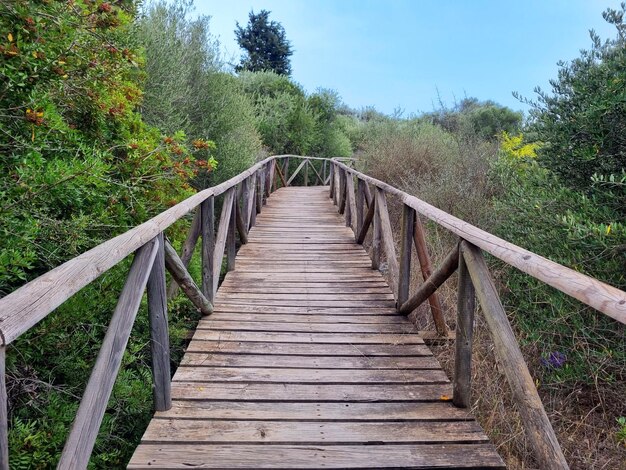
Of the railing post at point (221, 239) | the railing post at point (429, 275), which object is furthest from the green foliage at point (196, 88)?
the railing post at point (429, 275)

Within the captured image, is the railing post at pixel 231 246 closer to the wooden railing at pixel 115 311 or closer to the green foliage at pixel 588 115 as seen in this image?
the wooden railing at pixel 115 311

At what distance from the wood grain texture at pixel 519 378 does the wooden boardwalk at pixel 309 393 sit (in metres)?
0.37

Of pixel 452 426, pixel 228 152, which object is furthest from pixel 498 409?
pixel 228 152

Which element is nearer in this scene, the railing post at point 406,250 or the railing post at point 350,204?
the railing post at point 406,250

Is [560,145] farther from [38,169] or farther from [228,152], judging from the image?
[228,152]

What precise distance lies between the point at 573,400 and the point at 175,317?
3.16 metres

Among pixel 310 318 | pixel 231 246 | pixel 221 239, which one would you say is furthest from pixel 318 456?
pixel 231 246

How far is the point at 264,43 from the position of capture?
31906mm

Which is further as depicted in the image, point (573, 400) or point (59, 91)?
Answer: point (573, 400)

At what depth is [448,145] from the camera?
10.8m

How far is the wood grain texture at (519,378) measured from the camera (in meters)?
1.59

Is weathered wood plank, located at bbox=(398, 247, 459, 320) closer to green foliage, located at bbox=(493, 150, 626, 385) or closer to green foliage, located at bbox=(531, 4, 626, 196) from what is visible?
green foliage, located at bbox=(493, 150, 626, 385)

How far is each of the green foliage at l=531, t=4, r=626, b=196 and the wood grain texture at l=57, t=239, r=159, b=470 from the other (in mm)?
3320

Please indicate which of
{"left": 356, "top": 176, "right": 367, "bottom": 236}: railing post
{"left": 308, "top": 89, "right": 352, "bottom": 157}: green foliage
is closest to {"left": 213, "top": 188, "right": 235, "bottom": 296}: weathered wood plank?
{"left": 356, "top": 176, "right": 367, "bottom": 236}: railing post
